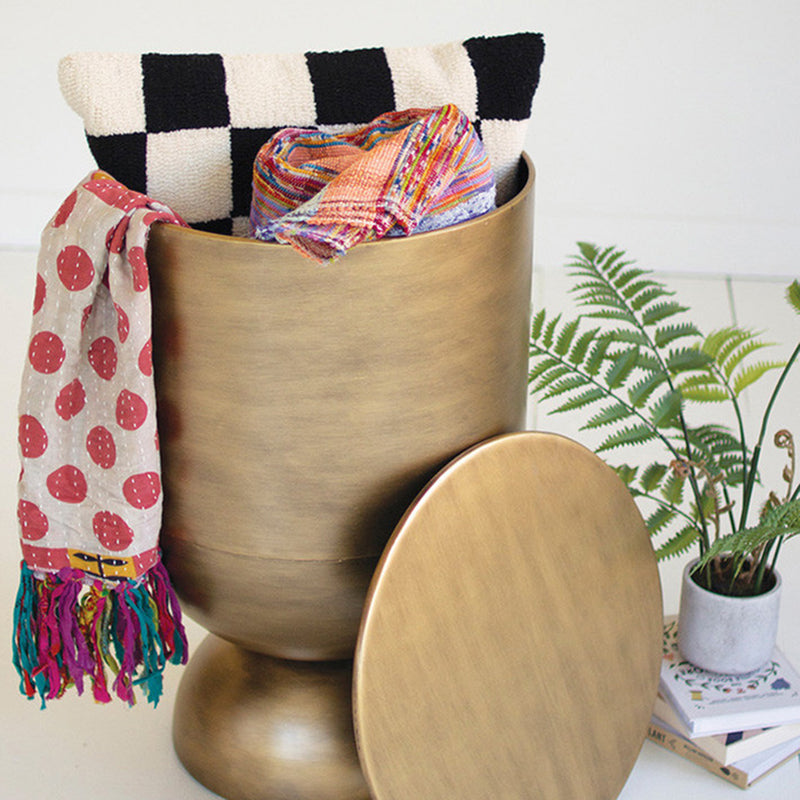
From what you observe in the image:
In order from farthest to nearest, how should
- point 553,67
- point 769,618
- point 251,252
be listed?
point 553,67, point 769,618, point 251,252

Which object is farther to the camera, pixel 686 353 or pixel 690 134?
pixel 690 134

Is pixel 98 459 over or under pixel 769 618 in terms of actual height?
over

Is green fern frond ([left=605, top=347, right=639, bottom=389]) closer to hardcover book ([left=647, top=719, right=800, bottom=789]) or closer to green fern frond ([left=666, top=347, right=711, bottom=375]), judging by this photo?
green fern frond ([left=666, top=347, right=711, bottom=375])

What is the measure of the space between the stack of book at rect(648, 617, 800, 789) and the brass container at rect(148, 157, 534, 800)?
356 millimetres

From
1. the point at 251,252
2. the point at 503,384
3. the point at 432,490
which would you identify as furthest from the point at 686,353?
the point at 251,252

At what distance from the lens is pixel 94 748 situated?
1271 mm

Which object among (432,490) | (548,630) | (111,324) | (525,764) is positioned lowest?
(525,764)

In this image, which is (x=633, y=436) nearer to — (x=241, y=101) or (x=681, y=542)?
(x=681, y=542)

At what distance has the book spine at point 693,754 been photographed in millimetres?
1208

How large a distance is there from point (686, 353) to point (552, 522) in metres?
0.27

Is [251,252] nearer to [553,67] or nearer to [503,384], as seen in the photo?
[503,384]

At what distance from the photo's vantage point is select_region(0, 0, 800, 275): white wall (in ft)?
8.14

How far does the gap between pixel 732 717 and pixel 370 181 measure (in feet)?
2.20

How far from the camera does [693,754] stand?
1237 mm
